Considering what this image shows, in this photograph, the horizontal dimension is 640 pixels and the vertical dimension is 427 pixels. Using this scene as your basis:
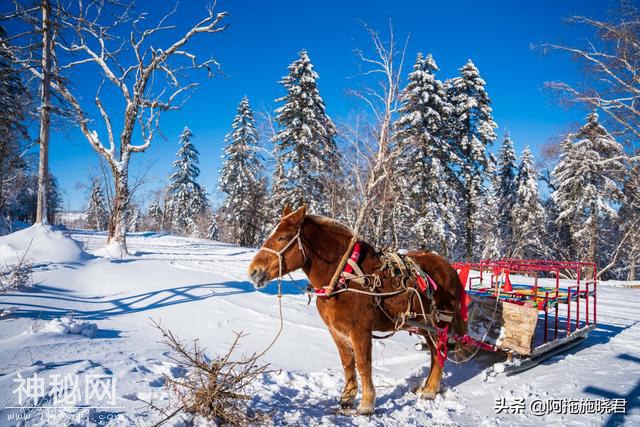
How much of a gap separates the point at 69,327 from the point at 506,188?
34525 mm

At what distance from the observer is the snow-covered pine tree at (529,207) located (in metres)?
27.0

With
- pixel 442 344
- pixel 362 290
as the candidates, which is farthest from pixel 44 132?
pixel 442 344

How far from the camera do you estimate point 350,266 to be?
12.4ft

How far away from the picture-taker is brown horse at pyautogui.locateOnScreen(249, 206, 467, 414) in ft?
11.8

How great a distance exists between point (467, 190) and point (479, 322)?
2077 cm

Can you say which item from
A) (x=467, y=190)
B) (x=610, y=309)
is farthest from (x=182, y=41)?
(x=467, y=190)

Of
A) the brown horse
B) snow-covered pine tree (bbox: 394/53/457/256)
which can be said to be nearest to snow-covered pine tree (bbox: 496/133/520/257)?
snow-covered pine tree (bbox: 394/53/457/256)

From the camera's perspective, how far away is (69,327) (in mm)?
4504

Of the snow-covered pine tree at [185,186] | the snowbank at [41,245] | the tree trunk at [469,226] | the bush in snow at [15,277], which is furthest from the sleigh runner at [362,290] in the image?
the snow-covered pine tree at [185,186]

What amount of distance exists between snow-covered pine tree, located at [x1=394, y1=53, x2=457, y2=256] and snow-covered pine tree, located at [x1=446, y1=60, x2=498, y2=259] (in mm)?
1842

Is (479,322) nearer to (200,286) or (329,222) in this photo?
(329,222)

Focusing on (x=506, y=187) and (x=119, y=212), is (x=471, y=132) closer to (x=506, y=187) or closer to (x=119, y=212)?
(x=506, y=187)

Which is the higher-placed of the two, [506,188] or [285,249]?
[506,188]

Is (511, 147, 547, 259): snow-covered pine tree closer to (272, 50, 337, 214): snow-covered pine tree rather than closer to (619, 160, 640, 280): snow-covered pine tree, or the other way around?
(619, 160, 640, 280): snow-covered pine tree
